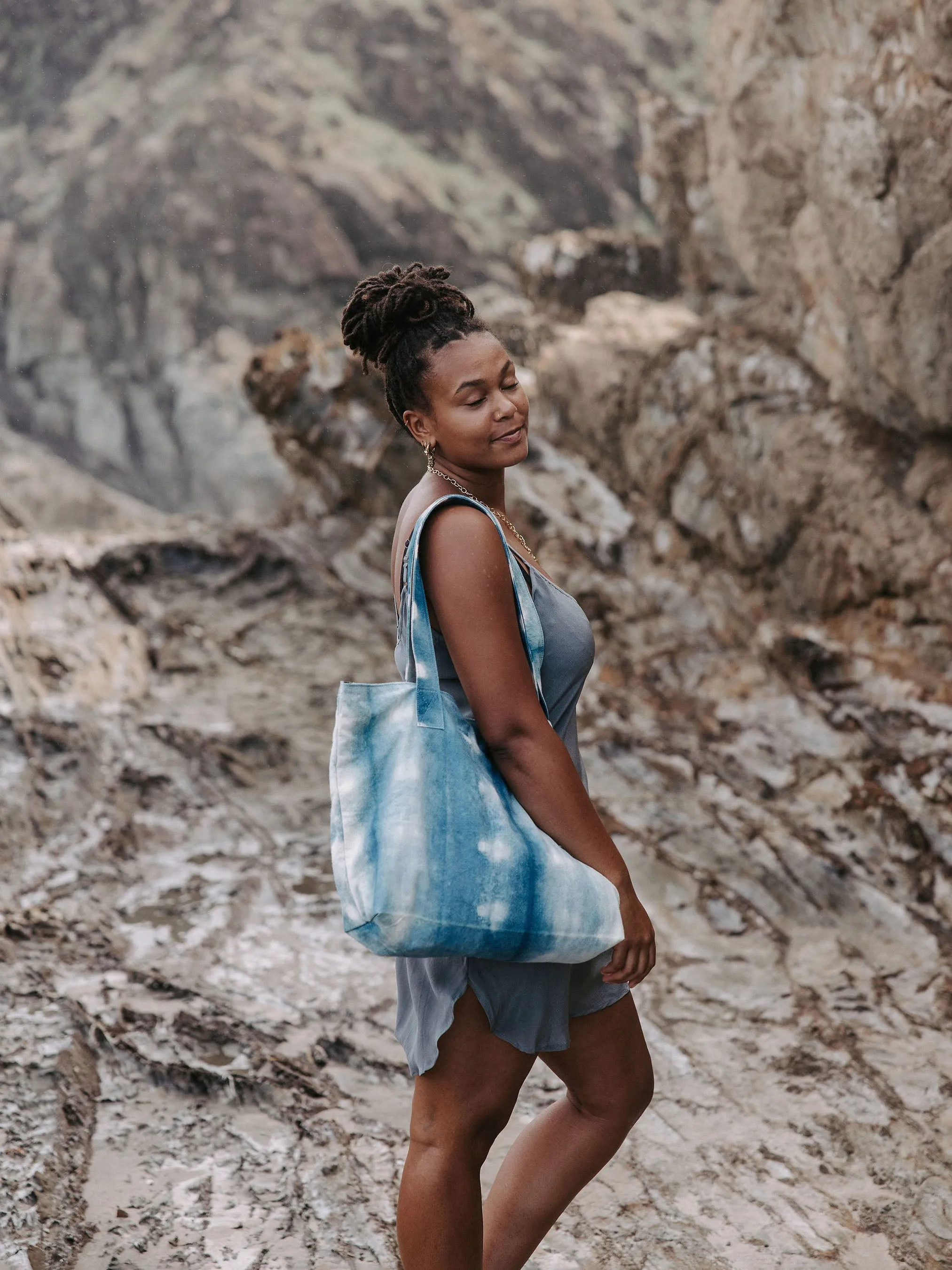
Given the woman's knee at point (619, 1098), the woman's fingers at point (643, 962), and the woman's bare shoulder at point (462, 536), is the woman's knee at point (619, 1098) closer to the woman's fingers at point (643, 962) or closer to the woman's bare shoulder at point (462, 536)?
the woman's fingers at point (643, 962)

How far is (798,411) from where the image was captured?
5.38 metres

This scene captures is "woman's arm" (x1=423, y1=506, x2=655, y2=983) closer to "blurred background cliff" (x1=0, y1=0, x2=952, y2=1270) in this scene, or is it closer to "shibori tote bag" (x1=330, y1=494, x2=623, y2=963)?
"shibori tote bag" (x1=330, y1=494, x2=623, y2=963)

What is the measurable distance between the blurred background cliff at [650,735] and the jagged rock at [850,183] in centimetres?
2

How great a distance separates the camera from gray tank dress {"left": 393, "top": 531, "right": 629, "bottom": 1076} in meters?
1.48

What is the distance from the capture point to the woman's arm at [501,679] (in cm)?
143

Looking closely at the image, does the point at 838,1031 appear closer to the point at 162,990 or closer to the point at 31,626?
the point at 162,990

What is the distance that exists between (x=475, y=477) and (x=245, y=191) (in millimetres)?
14513

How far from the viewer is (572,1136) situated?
65.4 inches

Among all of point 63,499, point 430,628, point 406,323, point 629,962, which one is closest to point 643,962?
point 629,962

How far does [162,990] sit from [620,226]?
14411mm

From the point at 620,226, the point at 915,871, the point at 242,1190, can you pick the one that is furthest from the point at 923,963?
the point at 620,226

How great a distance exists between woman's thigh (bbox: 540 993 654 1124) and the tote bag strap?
48 centimetres

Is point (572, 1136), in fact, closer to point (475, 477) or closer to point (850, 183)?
point (475, 477)

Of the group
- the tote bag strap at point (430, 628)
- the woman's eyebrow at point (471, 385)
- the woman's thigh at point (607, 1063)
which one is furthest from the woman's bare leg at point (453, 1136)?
the woman's eyebrow at point (471, 385)
